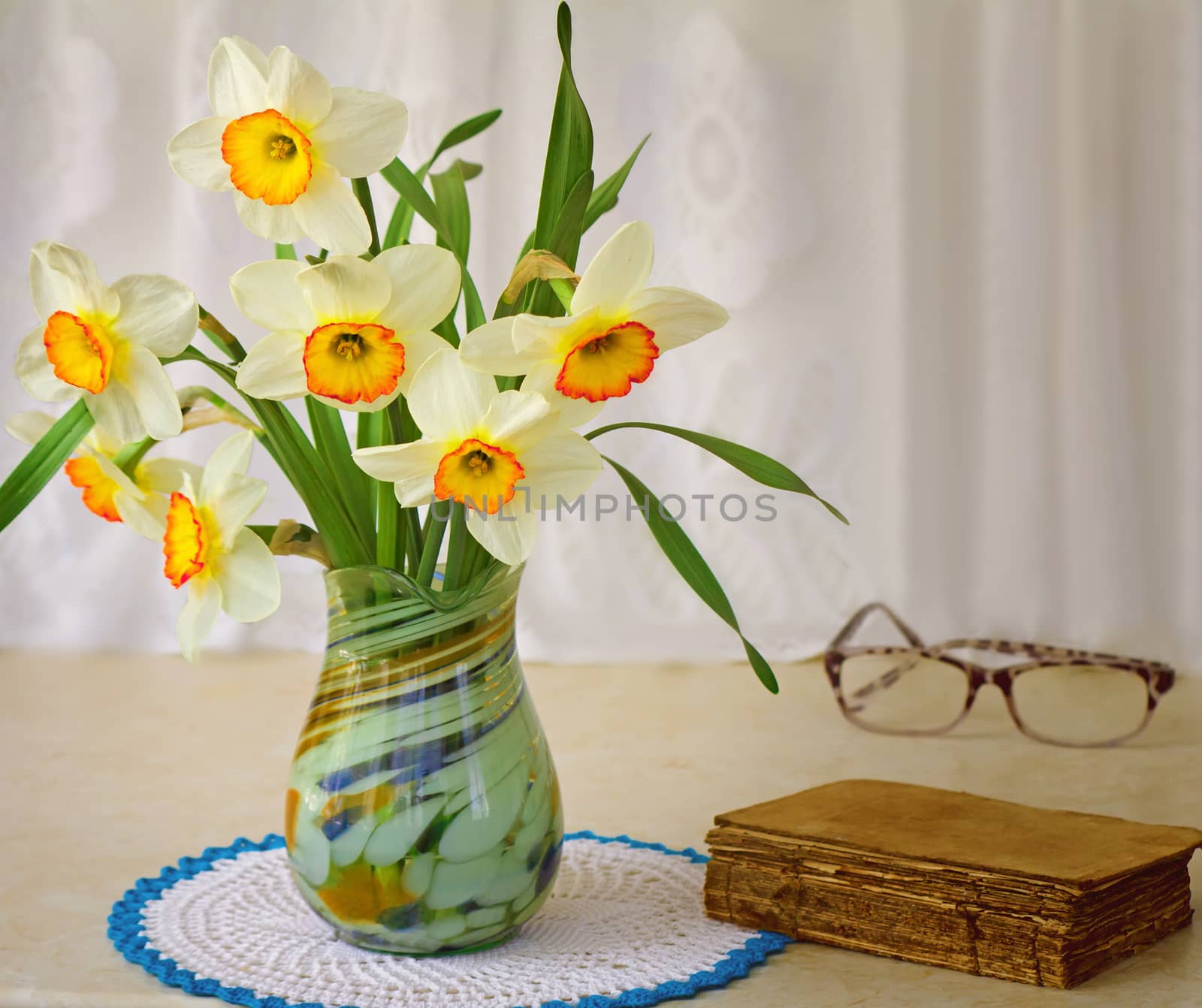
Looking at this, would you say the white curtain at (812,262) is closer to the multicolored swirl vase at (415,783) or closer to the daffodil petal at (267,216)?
the multicolored swirl vase at (415,783)

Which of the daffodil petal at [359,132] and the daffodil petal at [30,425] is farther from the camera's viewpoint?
the daffodil petal at [30,425]

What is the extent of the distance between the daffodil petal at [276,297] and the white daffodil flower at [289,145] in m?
0.02

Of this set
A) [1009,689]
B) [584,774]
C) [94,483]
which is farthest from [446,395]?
[1009,689]

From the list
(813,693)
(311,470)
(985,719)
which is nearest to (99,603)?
(813,693)

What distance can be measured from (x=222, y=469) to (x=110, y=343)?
0.08m

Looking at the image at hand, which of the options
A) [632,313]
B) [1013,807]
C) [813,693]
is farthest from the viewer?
[813,693]

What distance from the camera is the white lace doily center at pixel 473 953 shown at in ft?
2.08

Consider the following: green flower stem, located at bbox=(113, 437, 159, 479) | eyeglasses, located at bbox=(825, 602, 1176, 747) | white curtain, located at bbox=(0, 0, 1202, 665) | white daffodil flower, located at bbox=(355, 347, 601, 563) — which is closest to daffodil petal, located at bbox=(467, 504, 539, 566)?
white daffodil flower, located at bbox=(355, 347, 601, 563)

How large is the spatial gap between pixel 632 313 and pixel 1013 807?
0.42 meters

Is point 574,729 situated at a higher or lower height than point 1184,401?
lower

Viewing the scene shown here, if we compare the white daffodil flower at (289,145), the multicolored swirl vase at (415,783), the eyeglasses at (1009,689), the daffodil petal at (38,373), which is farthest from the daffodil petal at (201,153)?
the eyeglasses at (1009,689)

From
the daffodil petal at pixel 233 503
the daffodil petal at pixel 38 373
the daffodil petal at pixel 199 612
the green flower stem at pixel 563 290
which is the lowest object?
the daffodil petal at pixel 199 612

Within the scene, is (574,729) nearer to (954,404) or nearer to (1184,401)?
(954,404)

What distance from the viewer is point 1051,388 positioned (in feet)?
6.16
